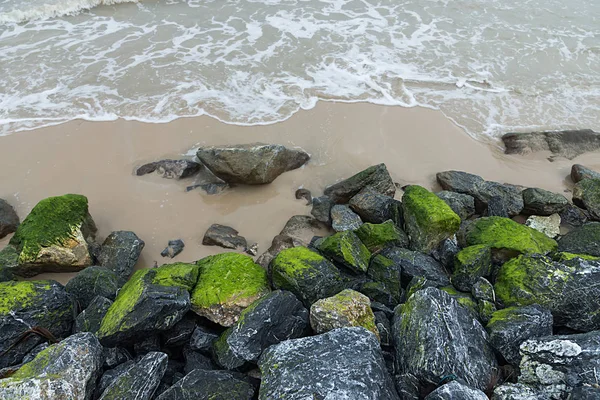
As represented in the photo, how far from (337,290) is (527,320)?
1.60 metres

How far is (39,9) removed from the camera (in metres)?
10.4

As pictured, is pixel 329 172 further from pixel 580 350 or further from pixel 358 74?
pixel 580 350

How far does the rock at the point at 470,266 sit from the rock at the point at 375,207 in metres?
1.01

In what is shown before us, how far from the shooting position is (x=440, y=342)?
2.98m

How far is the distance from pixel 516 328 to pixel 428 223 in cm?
157

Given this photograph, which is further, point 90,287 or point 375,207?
point 375,207

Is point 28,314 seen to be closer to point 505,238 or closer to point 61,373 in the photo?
point 61,373

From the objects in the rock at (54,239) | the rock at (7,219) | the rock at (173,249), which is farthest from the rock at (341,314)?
the rock at (7,219)

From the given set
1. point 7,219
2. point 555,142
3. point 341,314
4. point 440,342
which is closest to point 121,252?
point 7,219

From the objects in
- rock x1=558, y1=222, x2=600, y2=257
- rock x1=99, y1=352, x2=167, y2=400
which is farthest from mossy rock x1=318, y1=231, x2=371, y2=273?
rock x1=558, y1=222, x2=600, y2=257

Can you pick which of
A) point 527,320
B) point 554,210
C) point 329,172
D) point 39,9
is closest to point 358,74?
point 329,172

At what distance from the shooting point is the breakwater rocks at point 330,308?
2.83 meters

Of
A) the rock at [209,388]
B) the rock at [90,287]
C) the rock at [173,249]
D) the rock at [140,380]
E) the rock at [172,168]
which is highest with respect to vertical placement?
the rock at [172,168]

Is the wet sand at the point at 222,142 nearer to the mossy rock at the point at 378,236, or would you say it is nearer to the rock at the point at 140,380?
the mossy rock at the point at 378,236
